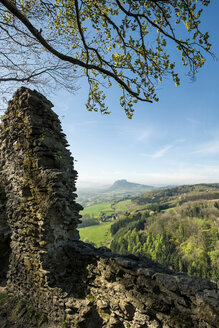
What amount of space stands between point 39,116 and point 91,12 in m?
4.84

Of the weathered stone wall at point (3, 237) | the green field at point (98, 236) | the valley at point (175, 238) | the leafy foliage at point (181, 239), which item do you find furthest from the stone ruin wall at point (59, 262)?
the green field at point (98, 236)

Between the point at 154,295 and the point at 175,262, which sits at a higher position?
the point at 154,295

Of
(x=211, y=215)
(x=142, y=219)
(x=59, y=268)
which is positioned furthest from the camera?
(x=142, y=219)

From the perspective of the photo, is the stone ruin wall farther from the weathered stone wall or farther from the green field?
the green field

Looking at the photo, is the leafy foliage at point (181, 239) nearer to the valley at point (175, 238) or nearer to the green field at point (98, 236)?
the valley at point (175, 238)

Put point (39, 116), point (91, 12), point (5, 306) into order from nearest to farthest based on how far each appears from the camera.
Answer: point (5, 306)
point (39, 116)
point (91, 12)

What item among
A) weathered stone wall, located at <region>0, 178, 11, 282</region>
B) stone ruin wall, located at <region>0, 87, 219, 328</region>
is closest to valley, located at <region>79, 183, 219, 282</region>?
weathered stone wall, located at <region>0, 178, 11, 282</region>

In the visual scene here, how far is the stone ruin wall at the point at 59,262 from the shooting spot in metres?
3.42

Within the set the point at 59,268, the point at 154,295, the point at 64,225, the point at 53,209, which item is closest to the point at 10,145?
the point at 53,209

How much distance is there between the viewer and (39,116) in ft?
20.1

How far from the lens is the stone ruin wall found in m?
3.42

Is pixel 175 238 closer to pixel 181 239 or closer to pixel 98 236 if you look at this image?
pixel 181 239

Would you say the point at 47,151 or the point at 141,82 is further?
the point at 141,82

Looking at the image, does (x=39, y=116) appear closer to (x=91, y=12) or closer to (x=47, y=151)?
(x=47, y=151)
